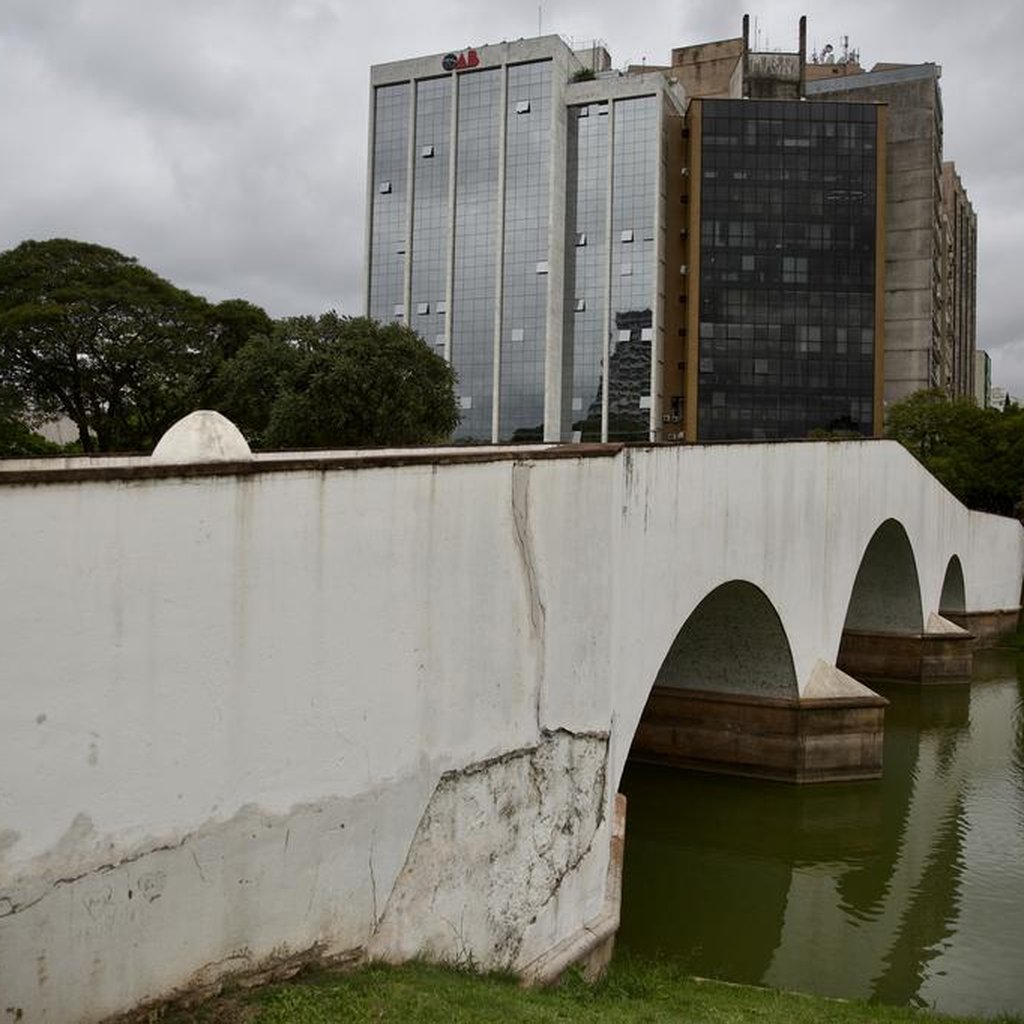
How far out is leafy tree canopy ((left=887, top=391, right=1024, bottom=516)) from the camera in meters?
39.8

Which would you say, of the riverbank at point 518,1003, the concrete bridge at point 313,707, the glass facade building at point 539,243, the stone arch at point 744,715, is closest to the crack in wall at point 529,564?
the concrete bridge at point 313,707

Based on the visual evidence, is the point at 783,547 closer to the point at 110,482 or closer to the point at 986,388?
the point at 110,482

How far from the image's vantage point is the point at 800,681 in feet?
44.5

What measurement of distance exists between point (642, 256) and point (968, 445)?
1877 cm

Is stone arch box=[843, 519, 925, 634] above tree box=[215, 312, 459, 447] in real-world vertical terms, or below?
below

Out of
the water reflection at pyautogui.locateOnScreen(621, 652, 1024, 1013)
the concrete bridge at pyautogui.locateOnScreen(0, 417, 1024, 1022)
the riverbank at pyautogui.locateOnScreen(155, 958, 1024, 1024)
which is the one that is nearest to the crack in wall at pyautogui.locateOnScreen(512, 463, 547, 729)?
the concrete bridge at pyautogui.locateOnScreen(0, 417, 1024, 1022)

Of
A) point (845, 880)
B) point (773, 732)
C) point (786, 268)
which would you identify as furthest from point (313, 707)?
point (786, 268)

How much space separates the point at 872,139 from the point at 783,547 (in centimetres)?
4481

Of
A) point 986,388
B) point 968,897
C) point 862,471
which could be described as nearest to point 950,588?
point 862,471

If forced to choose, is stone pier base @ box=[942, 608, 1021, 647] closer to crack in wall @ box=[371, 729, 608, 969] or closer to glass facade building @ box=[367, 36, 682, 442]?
glass facade building @ box=[367, 36, 682, 442]

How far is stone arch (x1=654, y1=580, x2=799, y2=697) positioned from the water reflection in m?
1.30

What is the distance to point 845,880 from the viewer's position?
1159 cm

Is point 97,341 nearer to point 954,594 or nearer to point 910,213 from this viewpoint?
point 954,594

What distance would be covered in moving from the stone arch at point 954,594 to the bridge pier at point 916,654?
5823 mm
